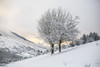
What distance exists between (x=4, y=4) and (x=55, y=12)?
575cm

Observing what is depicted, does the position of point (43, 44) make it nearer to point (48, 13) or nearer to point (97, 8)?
point (48, 13)

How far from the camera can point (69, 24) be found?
938 centimetres

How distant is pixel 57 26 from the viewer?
8.82 m

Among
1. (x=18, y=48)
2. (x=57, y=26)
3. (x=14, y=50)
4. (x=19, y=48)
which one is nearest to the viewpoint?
(x=57, y=26)

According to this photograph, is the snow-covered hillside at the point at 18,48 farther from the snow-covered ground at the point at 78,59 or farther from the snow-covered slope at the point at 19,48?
the snow-covered ground at the point at 78,59

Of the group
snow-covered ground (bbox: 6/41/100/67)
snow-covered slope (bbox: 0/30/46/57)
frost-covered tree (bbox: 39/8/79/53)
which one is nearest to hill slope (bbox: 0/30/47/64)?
snow-covered slope (bbox: 0/30/46/57)

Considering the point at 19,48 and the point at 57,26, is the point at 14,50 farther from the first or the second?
the point at 57,26

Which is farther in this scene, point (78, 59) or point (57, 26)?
point (57, 26)

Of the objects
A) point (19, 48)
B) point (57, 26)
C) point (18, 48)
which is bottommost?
point (19, 48)

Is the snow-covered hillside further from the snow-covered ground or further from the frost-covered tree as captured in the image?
the snow-covered ground

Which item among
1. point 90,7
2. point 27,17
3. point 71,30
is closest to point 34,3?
point 27,17

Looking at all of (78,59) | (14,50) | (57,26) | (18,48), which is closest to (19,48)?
(18,48)

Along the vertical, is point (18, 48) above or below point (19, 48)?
above

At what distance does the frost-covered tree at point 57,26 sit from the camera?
29.1 ft
